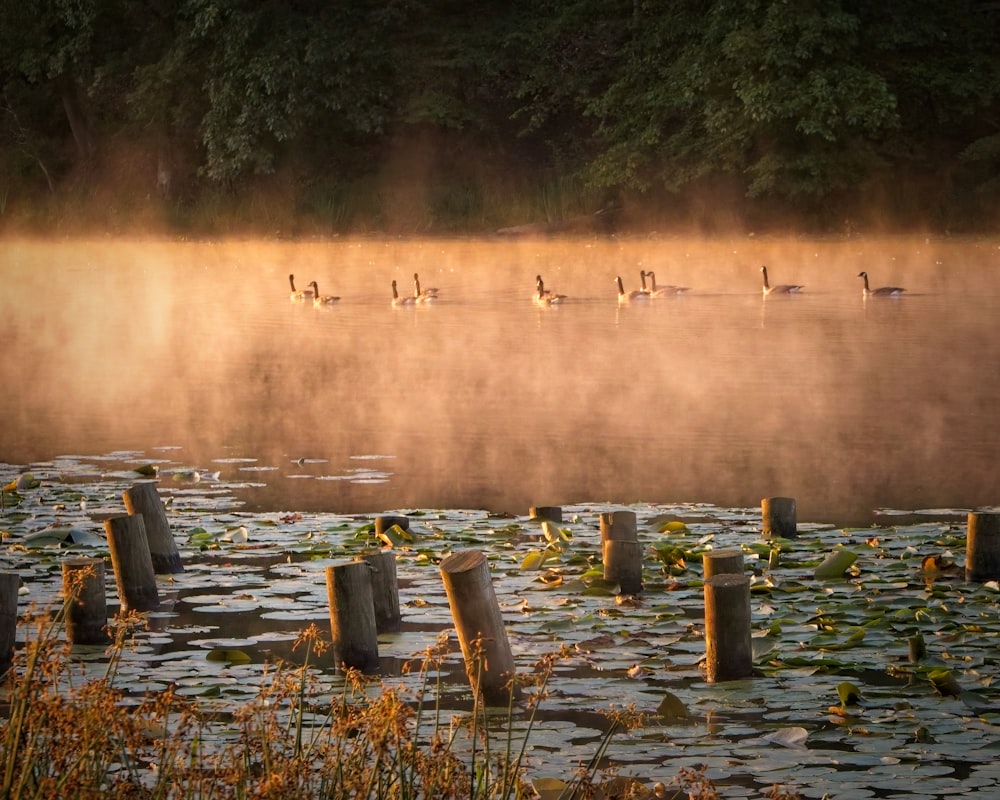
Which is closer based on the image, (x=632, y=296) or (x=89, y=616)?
(x=89, y=616)

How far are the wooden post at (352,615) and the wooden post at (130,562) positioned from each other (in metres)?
1.40

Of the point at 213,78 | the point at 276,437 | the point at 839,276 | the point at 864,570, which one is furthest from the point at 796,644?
the point at 213,78

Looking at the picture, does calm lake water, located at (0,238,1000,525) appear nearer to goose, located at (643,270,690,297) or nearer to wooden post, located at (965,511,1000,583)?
goose, located at (643,270,690,297)

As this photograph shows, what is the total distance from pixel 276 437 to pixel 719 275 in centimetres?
1685

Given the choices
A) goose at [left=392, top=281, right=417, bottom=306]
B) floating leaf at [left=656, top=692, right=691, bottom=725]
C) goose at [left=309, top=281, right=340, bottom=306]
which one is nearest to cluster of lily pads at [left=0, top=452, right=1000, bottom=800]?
floating leaf at [left=656, top=692, right=691, bottom=725]

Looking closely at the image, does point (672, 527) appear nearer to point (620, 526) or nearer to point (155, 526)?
point (620, 526)

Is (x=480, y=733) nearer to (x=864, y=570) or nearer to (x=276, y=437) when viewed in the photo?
(x=864, y=570)

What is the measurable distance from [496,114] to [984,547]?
1424 inches

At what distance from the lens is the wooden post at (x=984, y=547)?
27.0ft

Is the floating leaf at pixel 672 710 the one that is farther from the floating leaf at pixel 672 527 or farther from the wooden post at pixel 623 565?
the floating leaf at pixel 672 527

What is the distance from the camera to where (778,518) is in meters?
9.59

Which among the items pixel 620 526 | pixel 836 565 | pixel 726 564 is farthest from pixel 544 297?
pixel 726 564

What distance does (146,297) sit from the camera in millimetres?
28859

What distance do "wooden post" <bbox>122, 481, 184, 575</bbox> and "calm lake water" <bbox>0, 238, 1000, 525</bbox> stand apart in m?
2.25
